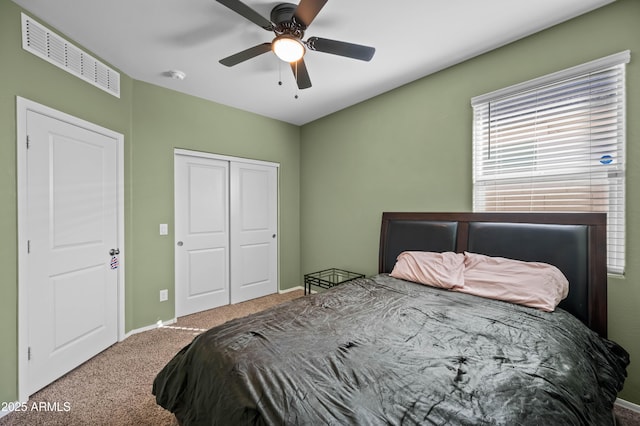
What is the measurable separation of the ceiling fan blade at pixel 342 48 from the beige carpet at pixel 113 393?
2684mm

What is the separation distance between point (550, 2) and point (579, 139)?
0.96 metres

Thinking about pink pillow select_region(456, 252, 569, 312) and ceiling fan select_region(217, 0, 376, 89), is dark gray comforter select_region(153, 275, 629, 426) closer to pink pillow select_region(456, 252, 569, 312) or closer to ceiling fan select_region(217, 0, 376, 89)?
pink pillow select_region(456, 252, 569, 312)

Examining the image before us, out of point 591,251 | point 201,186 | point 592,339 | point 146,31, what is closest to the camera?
point 592,339

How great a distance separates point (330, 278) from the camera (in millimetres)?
3877

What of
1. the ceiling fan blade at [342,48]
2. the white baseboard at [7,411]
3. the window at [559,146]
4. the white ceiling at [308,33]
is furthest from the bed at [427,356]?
the ceiling fan blade at [342,48]

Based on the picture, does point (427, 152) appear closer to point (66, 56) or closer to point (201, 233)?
point (201, 233)

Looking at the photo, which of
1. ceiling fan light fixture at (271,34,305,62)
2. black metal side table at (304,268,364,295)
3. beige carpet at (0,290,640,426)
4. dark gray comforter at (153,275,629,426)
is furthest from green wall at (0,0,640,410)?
ceiling fan light fixture at (271,34,305,62)

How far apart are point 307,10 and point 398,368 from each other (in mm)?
1957

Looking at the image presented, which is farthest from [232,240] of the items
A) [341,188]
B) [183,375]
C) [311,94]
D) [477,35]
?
[477,35]

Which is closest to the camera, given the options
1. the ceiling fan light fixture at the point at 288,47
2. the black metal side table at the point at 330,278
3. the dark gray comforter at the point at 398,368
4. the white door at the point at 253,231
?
the dark gray comforter at the point at 398,368

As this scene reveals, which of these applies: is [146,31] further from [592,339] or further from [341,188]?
[592,339]

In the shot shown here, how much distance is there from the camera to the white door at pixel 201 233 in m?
3.29

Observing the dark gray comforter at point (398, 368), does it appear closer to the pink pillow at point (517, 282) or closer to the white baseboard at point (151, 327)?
the pink pillow at point (517, 282)

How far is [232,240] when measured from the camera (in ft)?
12.3
